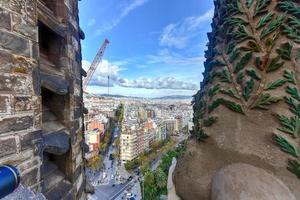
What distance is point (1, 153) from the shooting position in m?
1.00

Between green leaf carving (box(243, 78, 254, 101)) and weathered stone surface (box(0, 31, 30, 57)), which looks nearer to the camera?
green leaf carving (box(243, 78, 254, 101))

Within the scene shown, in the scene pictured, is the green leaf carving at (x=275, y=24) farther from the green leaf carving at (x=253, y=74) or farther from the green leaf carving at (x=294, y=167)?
the green leaf carving at (x=294, y=167)

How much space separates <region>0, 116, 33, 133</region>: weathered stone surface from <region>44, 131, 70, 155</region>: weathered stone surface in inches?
15.0

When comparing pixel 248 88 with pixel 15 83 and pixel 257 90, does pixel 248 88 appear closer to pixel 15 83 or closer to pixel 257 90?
pixel 257 90

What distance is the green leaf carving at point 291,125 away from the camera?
2.60ft

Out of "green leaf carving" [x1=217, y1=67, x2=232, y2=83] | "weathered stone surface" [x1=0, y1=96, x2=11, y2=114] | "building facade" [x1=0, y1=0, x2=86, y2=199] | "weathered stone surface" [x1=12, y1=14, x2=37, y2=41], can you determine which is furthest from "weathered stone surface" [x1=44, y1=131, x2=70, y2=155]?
"green leaf carving" [x1=217, y1=67, x2=232, y2=83]

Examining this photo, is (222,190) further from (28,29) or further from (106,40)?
(106,40)

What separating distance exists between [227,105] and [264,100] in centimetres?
13

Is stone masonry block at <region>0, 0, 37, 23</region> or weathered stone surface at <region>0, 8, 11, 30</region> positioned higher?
stone masonry block at <region>0, 0, 37, 23</region>

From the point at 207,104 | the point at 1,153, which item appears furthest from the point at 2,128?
the point at 207,104

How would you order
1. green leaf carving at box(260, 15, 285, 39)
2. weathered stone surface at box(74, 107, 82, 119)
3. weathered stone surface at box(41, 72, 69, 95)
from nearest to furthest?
1. green leaf carving at box(260, 15, 285, 39)
2. weathered stone surface at box(41, 72, 69, 95)
3. weathered stone surface at box(74, 107, 82, 119)

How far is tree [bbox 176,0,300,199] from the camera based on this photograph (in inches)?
32.0

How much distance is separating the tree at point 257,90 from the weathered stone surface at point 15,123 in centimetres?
77

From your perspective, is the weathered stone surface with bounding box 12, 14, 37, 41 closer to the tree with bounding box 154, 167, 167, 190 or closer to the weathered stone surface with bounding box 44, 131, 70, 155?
the weathered stone surface with bounding box 44, 131, 70, 155
